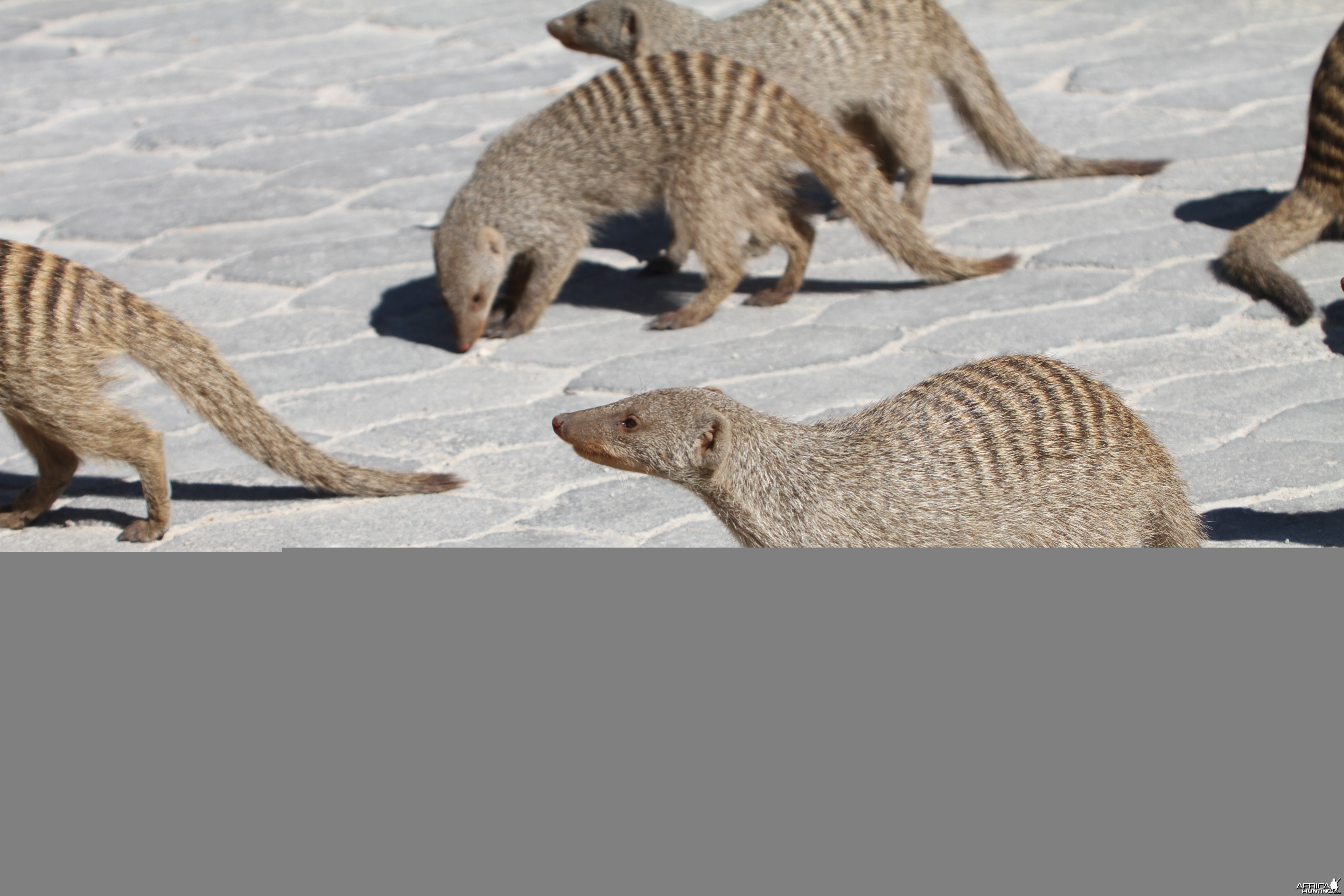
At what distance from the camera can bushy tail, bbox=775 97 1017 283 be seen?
12.9 ft

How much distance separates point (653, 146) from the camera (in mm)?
3990

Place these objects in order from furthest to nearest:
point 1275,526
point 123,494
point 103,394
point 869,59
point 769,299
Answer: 1. point 869,59
2. point 769,299
3. point 123,494
4. point 103,394
5. point 1275,526

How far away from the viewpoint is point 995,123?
15.4 feet

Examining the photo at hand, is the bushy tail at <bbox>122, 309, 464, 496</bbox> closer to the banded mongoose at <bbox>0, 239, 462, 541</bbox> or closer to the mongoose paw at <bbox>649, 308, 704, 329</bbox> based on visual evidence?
the banded mongoose at <bbox>0, 239, 462, 541</bbox>

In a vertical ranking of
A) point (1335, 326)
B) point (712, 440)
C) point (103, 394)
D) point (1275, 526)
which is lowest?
point (1275, 526)

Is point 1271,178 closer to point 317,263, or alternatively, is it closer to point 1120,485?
point 1120,485

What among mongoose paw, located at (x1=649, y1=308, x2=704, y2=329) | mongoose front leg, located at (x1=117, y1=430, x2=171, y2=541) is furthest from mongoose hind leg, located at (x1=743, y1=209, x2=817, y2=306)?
mongoose front leg, located at (x1=117, y1=430, x2=171, y2=541)

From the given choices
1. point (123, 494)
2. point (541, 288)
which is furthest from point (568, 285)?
point (123, 494)

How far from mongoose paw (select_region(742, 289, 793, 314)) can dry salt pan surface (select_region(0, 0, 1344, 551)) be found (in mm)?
57

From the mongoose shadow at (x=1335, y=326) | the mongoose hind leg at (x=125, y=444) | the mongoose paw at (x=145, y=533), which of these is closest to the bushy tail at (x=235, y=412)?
the mongoose hind leg at (x=125, y=444)

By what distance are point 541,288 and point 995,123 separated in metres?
1.71

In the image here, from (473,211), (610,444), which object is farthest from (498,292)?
(610,444)

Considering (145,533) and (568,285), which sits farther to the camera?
(568,285)

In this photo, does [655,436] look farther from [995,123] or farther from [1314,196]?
[995,123]
